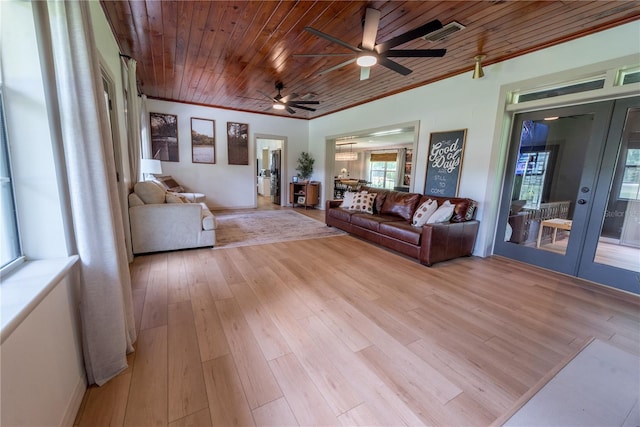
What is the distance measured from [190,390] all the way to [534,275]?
12.4ft

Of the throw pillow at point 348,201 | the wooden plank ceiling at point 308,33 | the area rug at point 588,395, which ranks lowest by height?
the area rug at point 588,395

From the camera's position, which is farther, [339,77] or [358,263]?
[339,77]

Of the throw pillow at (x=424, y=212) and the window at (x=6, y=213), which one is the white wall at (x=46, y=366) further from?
the throw pillow at (x=424, y=212)

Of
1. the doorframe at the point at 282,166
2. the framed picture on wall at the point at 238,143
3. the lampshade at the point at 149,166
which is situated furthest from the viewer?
the doorframe at the point at 282,166

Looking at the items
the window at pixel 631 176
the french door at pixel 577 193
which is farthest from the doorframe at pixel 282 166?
the window at pixel 631 176

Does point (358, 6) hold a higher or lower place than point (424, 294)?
higher

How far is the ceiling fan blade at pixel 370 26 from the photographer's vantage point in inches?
92.3

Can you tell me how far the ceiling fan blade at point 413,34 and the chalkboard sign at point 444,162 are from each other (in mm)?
2084

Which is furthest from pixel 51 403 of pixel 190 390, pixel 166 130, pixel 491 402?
pixel 166 130

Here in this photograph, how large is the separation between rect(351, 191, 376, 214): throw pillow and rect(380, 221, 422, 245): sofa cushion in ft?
2.73

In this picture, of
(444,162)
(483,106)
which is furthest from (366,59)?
(444,162)

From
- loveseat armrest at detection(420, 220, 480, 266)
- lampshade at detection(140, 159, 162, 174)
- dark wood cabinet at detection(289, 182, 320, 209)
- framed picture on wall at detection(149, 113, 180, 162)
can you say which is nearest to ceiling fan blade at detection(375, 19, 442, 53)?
loveseat armrest at detection(420, 220, 480, 266)

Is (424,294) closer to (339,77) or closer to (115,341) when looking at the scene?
(115,341)

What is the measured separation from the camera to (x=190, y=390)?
142cm
